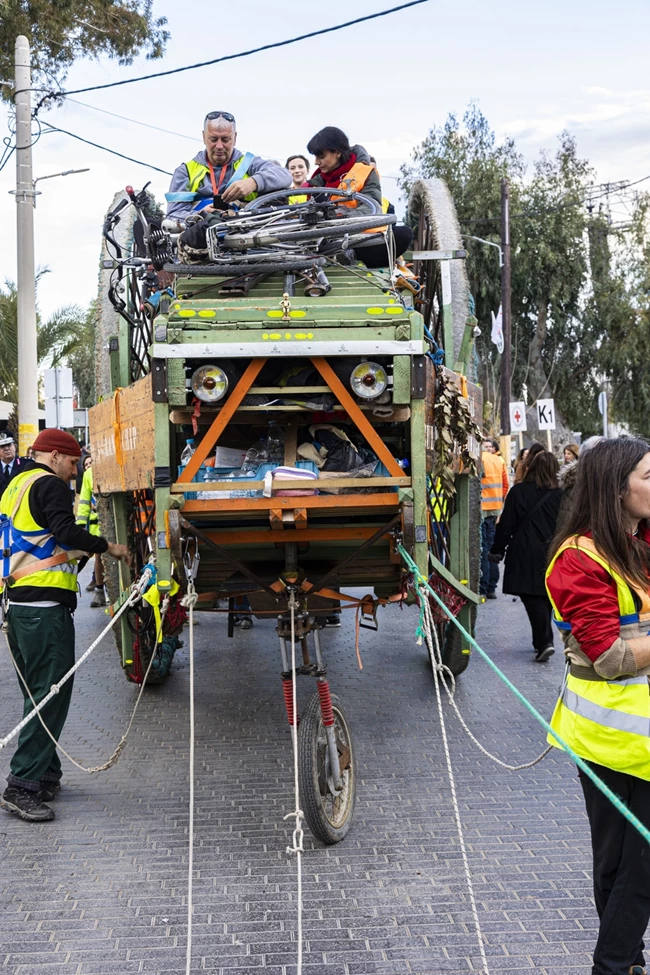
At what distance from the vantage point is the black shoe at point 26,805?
606 centimetres

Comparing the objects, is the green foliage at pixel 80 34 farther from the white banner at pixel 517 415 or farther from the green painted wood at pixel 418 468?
the green painted wood at pixel 418 468

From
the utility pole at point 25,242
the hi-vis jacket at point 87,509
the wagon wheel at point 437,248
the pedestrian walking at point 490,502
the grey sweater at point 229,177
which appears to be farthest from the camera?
the utility pole at point 25,242

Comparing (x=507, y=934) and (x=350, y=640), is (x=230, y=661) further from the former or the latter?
(x=507, y=934)

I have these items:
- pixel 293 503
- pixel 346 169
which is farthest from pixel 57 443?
pixel 346 169

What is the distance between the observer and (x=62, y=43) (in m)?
19.4

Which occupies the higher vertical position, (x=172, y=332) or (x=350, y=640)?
(x=172, y=332)

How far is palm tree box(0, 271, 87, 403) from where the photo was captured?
30.7 metres

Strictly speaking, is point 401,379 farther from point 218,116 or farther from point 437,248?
point 437,248

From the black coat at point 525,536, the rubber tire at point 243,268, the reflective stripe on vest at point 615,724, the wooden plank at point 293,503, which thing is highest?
the rubber tire at point 243,268

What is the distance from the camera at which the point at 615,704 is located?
3482mm

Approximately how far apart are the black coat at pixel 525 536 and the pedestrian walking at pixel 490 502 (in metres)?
3.06

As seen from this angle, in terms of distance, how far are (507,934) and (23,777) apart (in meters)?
2.83

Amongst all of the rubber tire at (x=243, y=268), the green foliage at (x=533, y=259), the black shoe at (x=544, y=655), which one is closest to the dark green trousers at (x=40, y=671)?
the rubber tire at (x=243, y=268)

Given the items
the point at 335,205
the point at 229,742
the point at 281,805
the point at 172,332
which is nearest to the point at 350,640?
the point at 229,742
